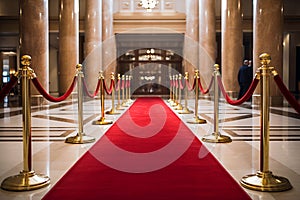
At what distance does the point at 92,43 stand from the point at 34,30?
613 cm

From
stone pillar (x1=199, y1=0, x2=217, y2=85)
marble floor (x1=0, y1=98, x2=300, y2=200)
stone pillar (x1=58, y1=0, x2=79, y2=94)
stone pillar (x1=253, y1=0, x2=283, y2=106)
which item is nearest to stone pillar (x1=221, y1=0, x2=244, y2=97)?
stone pillar (x1=199, y1=0, x2=217, y2=85)

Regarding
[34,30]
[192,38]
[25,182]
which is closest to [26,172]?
[25,182]

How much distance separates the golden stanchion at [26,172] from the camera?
3.15m

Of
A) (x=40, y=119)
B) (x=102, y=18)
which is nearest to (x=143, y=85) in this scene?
(x=102, y=18)

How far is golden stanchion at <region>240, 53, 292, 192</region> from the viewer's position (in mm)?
3123

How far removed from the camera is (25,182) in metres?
3.21

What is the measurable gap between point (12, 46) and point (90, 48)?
9796 millimetres

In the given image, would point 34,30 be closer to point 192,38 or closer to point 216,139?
point 216,139

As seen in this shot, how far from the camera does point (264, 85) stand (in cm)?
339

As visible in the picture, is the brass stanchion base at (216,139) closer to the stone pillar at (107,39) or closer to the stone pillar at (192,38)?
the stone pillar at (192,38)

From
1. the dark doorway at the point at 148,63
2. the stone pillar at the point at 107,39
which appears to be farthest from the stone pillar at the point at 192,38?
the dark doorway at the point at 148,63

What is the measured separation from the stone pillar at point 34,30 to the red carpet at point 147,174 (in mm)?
6315

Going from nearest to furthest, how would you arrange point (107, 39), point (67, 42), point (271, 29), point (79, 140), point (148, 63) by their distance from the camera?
point (79, 140) → point (271, 29) → point (67, 42) → point (107, 39) → point (148, 63)

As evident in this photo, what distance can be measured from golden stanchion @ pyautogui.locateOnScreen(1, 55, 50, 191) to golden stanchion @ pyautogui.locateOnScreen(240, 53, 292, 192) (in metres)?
1.68
